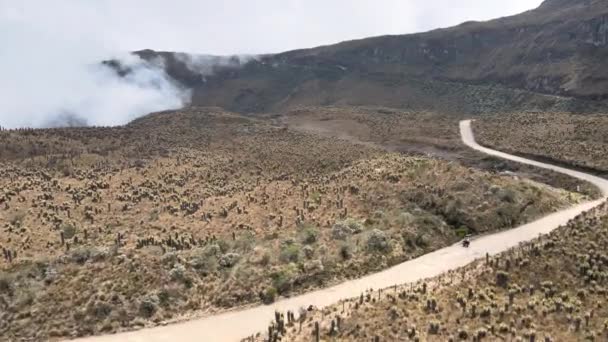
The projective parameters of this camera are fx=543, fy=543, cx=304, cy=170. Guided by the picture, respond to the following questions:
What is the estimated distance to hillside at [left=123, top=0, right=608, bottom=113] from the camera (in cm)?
Result: 11769

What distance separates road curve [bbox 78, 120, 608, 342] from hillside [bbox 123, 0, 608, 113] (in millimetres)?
73853

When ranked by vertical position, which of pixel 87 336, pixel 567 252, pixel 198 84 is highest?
pixel 198 84

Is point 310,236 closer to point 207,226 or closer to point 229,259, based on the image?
point 229,259

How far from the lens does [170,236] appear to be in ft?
117

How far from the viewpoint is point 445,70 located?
507ft

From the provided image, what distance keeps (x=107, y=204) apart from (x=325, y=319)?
27.6 meters

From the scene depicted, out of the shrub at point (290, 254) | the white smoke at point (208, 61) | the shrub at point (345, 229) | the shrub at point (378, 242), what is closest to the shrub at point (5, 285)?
the shrub at point (290, 254)

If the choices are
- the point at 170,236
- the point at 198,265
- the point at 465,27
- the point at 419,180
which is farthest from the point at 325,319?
the point at 465,27

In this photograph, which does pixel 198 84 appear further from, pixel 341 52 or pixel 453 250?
pixel 453 250

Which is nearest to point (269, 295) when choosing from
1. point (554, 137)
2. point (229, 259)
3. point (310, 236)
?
point (229, 259)

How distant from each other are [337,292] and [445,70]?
137 m

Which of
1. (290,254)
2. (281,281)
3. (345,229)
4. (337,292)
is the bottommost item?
(337,292)

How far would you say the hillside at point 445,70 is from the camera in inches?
4633

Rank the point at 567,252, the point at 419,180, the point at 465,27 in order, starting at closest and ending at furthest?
the point at 567,252
the point at 419,180
the point at 465,27
